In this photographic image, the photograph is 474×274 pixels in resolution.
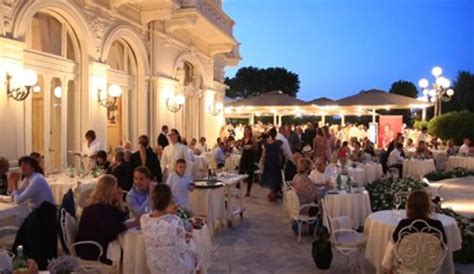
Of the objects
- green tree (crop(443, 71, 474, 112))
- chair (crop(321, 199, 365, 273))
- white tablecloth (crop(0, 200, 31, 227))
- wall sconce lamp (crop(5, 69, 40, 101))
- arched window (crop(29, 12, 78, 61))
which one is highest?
green tree (crop(443, 71, 474, 112))

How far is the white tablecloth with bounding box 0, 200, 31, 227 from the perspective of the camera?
620cm

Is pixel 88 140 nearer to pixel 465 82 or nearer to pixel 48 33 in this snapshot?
pixel 48 33

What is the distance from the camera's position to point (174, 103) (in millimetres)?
15430

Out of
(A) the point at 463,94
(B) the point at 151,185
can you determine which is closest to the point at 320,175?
(B) the point at 151,185

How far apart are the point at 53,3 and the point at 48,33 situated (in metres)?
0.81

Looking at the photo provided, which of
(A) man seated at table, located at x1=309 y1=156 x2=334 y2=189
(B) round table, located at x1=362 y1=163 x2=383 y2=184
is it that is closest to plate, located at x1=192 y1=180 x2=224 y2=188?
(A) man seated at table, located at x1=309 y1=156 x2=334 y2=189

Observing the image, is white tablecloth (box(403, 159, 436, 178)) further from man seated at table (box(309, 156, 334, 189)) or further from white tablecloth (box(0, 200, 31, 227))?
white tablecloth (box(0, 200, 31, 227))

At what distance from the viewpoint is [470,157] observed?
56.7 feet

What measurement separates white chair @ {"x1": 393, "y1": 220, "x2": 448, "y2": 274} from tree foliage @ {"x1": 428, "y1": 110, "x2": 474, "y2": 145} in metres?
18.6

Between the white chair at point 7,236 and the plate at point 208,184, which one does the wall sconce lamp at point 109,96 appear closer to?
the plate at point 208,184

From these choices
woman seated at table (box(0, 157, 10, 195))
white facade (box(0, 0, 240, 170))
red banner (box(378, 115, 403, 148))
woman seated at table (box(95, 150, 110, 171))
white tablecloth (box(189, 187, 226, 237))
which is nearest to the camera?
woman seated at table (box(0, 157, 10, 195))

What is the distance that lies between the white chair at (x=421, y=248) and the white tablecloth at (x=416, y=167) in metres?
11.3

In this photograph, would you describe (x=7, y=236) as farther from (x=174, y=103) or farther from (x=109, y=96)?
(x=174, y=103)

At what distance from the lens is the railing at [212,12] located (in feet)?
48.2
